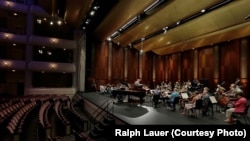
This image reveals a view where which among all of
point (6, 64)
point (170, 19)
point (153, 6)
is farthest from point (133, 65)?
point (6, 64)

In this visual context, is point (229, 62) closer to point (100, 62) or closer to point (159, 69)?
point (159, 69)

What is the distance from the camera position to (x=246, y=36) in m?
13.0

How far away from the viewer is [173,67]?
20.1 metres

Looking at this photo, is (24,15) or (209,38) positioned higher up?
(24,15)

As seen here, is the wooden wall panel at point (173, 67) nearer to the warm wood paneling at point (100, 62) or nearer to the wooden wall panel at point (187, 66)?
the wooden wall panel at point (187, 66)

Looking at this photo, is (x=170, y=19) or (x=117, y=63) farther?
(x=117, y=63)

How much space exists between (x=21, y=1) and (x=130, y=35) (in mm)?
9139

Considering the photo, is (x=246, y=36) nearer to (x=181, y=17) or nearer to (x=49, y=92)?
(x=181, y=17)

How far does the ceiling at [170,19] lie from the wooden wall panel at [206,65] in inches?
31.9

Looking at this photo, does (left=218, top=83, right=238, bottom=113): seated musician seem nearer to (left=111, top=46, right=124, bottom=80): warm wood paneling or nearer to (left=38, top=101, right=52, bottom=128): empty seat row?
(left=38, top=101, right=52, bottom=128): empty seat row

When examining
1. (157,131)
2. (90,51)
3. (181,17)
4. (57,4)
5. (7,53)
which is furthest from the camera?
(90,51)

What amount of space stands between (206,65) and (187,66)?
2206mm

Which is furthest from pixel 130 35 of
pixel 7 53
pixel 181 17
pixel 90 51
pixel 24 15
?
pixel 7 53

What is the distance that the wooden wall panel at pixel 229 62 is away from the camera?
13.8 meters
